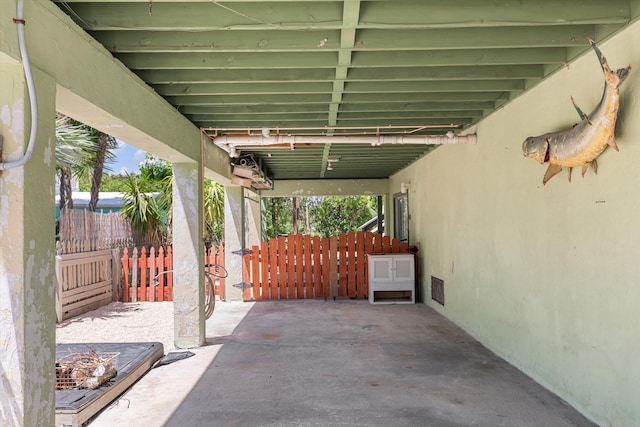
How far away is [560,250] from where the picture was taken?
3395 mm

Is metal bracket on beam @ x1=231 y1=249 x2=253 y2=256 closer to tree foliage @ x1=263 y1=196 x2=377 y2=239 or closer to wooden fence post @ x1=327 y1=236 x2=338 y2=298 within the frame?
wooden fence post @ x1=327 y1=236 x2=338 y2=298

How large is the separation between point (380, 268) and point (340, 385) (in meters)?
4.20

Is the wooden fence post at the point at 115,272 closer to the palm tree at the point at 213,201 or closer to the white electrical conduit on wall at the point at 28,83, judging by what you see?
the palm tree at the point at 213,201

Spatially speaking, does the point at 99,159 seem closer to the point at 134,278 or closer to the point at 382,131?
the point at 134,278

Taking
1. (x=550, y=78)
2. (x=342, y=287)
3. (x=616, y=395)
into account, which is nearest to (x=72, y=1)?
(x=550, y=78)

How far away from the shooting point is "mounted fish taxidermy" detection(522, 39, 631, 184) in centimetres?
250

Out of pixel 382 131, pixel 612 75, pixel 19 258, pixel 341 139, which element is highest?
pixel 382 131

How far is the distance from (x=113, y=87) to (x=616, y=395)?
13.1ft

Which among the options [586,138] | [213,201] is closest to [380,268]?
[213,201]

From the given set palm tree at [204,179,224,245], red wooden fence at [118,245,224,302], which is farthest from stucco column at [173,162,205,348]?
palm tree at [204,179,224,245]

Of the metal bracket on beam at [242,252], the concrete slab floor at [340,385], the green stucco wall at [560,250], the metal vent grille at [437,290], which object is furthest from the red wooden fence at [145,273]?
the green stucco wall at [560,250]

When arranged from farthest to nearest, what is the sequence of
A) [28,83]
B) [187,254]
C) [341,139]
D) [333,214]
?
[333,214]
[341,139]
[187,254]
[28,83]

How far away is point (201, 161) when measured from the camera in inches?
204

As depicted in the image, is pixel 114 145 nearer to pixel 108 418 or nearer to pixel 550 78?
pixel 108 418
